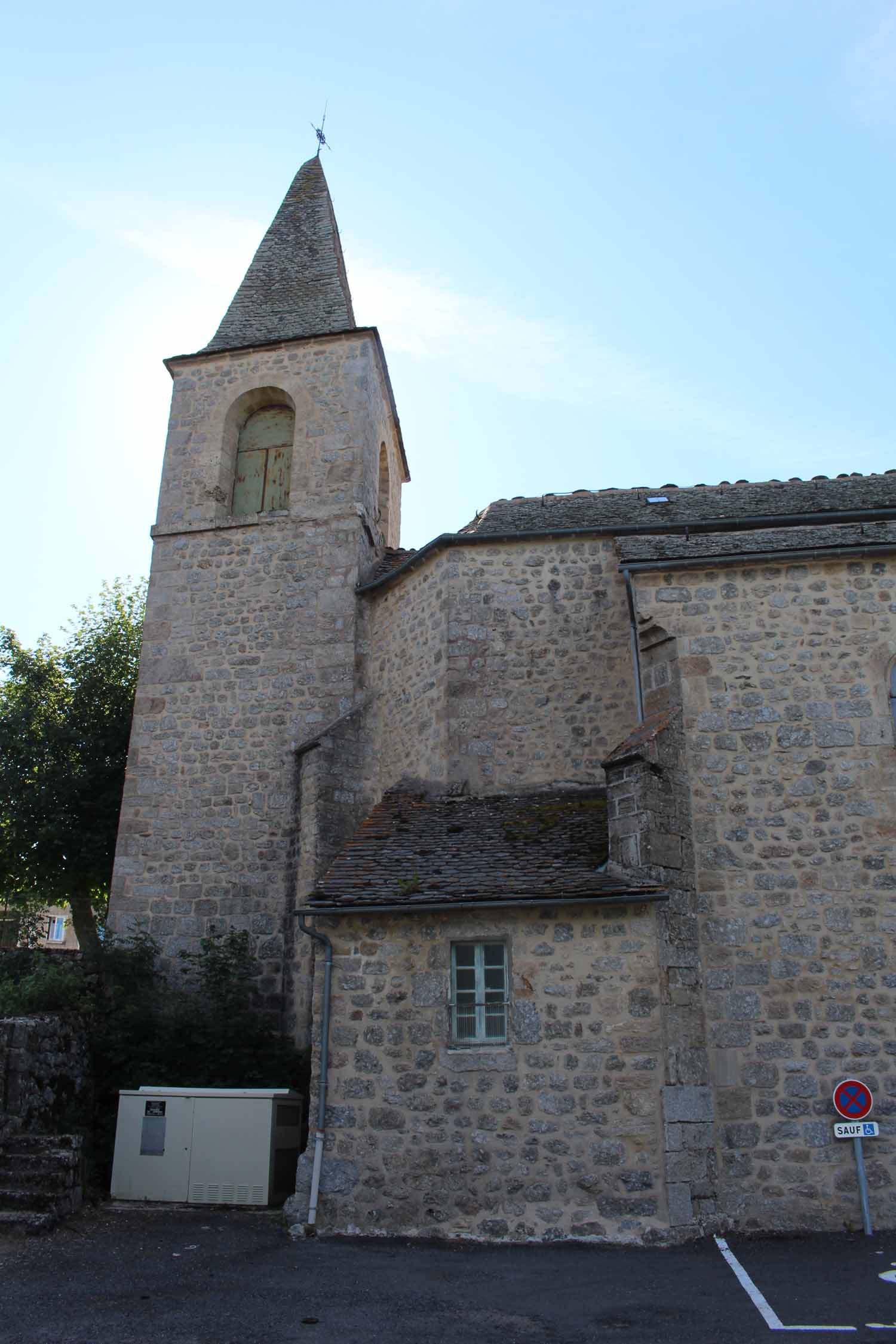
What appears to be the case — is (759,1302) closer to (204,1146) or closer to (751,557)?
(204,1146)

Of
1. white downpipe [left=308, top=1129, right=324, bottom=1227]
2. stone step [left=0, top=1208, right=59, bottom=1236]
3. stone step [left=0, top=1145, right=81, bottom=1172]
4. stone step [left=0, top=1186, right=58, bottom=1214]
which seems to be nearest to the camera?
stone step [left=0, top=1208, right=59, bottom=1236]

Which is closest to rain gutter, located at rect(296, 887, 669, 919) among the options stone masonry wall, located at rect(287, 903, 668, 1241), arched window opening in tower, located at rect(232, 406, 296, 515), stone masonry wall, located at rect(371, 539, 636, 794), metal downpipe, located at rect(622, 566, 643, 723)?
stone masonry wall, located at rect(287, 903, 668, 1241)

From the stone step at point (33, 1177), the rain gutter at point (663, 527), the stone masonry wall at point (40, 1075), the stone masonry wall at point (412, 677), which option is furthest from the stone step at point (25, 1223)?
the rain gutter at point (663, 527)

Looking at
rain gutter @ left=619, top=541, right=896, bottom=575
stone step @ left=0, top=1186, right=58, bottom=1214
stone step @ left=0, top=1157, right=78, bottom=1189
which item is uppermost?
rain gutter @ left=619, top=541, right=896, bottom=575

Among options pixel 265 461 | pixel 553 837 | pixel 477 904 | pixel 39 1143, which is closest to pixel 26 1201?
pixel 39 1143

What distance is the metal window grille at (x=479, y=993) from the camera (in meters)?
8.50

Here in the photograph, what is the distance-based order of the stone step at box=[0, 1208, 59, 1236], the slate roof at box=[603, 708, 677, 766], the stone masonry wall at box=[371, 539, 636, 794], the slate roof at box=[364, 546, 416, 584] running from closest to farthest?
1. the stone step at box=[0, 1208, 59, 1236]
2. the slate roof at box=[603, 708, 677, 766]
3. the stone masonry wall at box=[371, 539, 636, 794]
4. the slate roof at box=[364, 546, 416, 584]

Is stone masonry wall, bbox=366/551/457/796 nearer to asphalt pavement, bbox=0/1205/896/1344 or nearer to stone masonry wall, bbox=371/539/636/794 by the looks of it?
stone masonry wall, bbox=371/539/636/794

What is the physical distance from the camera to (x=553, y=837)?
9719 mm

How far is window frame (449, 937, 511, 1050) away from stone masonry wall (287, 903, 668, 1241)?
6 centimetres

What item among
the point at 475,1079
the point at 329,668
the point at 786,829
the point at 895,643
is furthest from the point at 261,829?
the point at 895,643

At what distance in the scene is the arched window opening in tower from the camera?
598 inches

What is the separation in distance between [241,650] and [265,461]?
3.36 meters

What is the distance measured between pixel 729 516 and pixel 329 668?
5.42m
